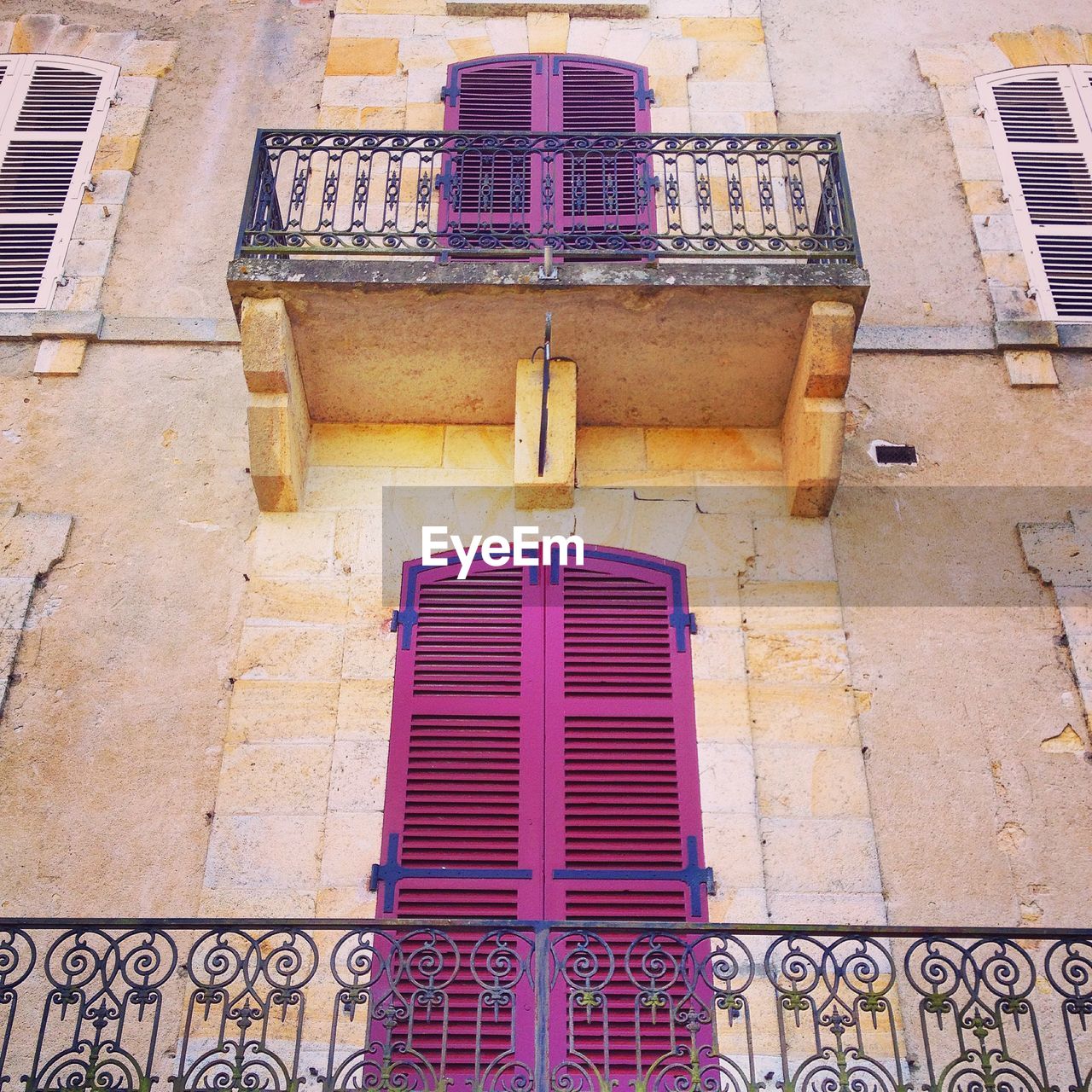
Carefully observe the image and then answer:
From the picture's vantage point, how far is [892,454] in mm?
7395

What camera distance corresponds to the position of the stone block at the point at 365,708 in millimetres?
6441

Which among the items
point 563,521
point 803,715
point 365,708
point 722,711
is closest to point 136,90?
point 563,521

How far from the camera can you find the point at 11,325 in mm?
7828

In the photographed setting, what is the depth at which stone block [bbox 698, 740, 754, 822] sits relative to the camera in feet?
20.5

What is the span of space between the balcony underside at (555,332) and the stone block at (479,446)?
6cm

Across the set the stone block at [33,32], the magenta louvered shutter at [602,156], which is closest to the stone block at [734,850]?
the magenta louvered shutter at [602,156]

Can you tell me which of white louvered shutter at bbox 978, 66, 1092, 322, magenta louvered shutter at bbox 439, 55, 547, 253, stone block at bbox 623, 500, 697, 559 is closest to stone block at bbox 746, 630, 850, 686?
stone block at bbox 623, 500, 697, 559

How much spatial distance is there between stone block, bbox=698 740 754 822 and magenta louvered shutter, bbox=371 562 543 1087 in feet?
2.46

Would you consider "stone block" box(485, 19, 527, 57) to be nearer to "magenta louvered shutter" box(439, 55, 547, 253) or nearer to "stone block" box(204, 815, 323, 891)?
"magenta louvered shutter" box(439, 55, 547, 253)

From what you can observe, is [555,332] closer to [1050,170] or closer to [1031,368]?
[1031,368]

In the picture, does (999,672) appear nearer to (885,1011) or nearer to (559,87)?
(885,1011)

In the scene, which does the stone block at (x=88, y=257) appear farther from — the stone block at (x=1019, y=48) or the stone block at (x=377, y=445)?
the stone block at (x=1019, y=48)

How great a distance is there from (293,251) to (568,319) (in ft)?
4.76

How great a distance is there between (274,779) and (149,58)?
5.33 metres
